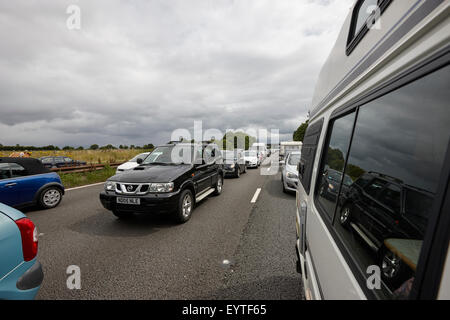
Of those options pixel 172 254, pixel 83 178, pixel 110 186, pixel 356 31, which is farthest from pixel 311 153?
pixel 83 178

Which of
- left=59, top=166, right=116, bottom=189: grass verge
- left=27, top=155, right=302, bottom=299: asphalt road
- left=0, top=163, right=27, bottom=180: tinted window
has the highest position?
left=0, top=163, right=27, bottom=180: tinted window

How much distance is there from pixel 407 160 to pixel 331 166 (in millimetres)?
877

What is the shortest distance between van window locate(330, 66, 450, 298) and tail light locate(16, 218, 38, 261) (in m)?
2.63

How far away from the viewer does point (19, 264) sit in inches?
66.6

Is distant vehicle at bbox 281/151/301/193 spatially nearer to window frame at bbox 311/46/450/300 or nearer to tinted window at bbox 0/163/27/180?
window frame at bbox 311/46/450/300

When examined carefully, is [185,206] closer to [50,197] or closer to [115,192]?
[115,192]

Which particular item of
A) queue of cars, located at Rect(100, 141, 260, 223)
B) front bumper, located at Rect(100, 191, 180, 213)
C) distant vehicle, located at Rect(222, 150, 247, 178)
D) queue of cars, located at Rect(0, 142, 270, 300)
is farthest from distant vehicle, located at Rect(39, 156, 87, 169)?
front bumper, located at Rect(100, 191, 180, 213)

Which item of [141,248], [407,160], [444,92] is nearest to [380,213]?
[407,160]

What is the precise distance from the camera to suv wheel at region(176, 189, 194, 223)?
4.26m

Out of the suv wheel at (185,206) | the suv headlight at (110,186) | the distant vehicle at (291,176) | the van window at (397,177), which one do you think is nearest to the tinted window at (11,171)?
the suv headlight at (110,186)

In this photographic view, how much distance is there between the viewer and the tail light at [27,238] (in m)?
1.77
